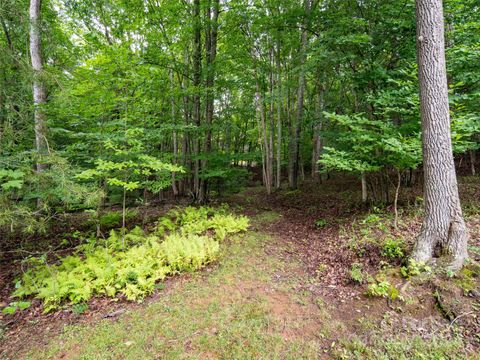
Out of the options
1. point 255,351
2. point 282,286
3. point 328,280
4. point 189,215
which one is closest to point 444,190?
point 328,280

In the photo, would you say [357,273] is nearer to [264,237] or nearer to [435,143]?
[435,143]

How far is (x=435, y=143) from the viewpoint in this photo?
365 cm

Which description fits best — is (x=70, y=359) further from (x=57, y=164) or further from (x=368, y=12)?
(x=368, y=12)

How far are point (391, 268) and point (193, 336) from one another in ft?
11.2

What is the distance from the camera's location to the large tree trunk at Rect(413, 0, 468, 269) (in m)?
3.60

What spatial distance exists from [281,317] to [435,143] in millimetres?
3701

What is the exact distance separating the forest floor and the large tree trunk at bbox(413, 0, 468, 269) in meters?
0.61

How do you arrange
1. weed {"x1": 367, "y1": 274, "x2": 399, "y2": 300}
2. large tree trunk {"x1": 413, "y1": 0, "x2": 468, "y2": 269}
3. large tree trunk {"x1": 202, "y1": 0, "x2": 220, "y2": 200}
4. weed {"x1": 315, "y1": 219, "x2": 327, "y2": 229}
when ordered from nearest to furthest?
1. weed {"x1": 367, "y1": 274, "x2": 399, "y2": 300}
2. large tree trunk {"x1": 413, "y1": 0, "x2": 468, "y2": 269}
3. weed {"x1": 315, "y1": 219, "x2": 327, "y2": 229}
4. large tree trunk {"x1": 202, "y1": 0, "x2": 220, "y2": 200}

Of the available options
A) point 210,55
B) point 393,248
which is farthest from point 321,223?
point 210,55

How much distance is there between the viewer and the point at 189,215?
7.72 m

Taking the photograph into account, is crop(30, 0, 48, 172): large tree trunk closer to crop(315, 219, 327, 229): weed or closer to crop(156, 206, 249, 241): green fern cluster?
crop(156, 206, 249, 241): green fern cluster

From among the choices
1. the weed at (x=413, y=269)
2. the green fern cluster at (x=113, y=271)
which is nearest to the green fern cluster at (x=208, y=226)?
the green fern cluster at (x=113, y=271)

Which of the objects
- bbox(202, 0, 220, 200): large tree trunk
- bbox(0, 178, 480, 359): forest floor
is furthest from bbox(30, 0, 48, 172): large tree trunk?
bbox(202, 0, 220, 200): large tree trunk

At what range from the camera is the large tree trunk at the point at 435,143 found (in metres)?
3.60
